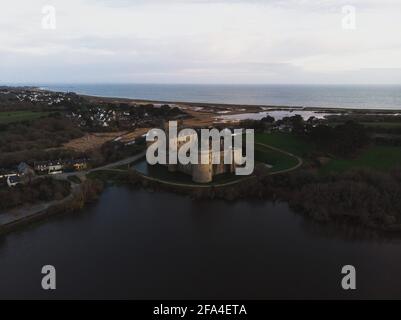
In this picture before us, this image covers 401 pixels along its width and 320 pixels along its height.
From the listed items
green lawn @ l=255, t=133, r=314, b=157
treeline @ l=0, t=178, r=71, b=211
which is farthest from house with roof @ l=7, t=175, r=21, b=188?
green lawn @ l=255, t=133, r=314, b=157

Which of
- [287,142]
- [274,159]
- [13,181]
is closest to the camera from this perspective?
[13,181]

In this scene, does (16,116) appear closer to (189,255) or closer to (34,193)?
(34,193)

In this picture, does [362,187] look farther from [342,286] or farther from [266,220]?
[342,286]

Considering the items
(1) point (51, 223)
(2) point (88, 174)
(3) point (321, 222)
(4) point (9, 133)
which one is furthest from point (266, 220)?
(4) point (9, 133)

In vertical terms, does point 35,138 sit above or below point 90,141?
above

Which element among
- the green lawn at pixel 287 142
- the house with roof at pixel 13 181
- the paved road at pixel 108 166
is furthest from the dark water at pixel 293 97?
the house with roof at pixel 13 181

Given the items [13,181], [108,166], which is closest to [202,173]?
[108,166]

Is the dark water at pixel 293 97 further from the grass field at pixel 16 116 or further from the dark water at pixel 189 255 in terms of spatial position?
the dark water at pixel 189 255
